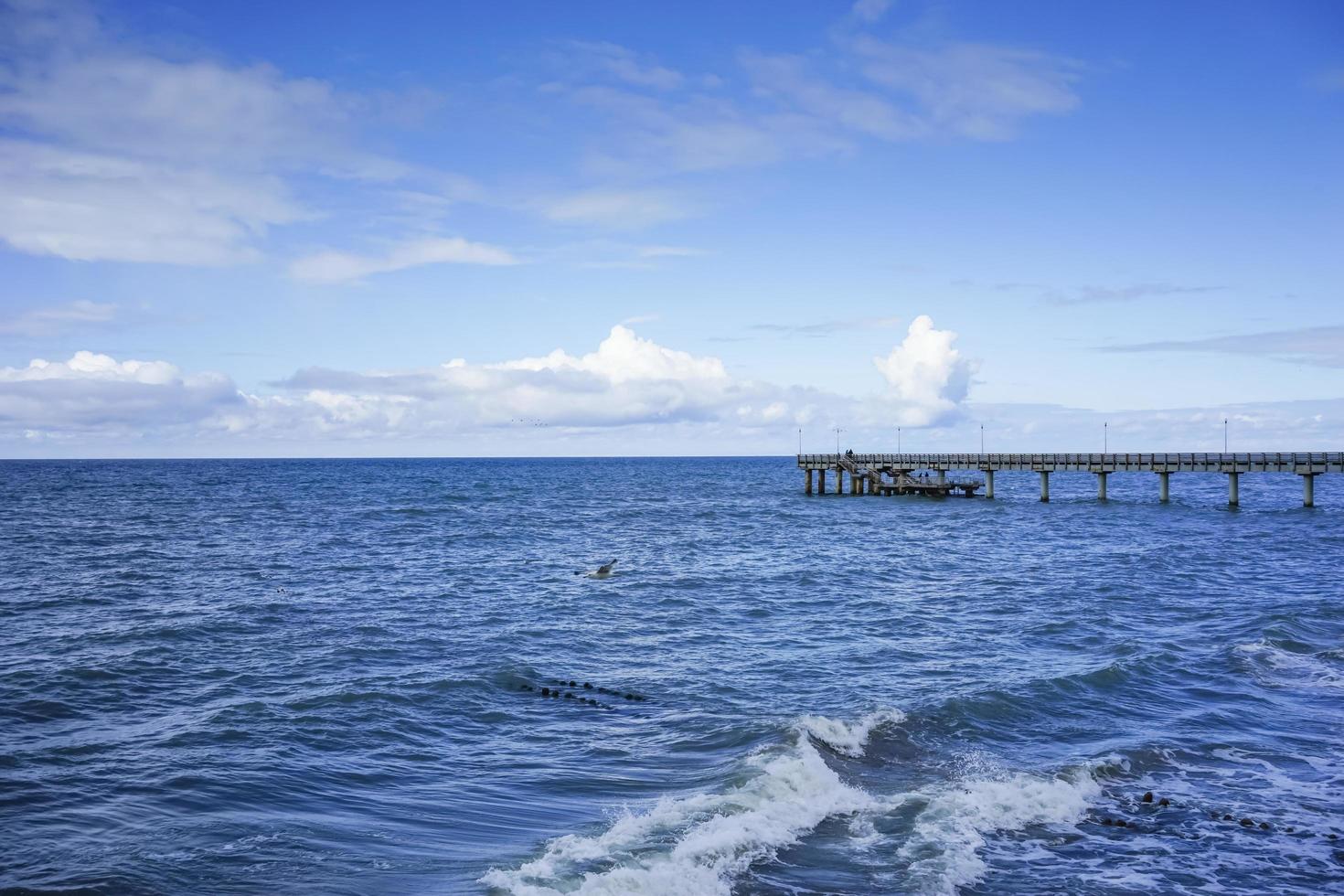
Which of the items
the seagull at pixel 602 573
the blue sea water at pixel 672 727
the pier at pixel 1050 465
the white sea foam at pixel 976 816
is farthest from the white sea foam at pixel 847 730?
the pier at pixel 1050 465

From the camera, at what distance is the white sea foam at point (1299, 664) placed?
2522cm

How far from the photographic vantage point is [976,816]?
1606cm

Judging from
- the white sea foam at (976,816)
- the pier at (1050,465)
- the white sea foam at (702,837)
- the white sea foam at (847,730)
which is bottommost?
the white sea foam at (976,816)

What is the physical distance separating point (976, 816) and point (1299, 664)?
16.4m

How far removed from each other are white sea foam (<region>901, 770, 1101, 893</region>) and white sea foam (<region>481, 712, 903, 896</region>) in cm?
108

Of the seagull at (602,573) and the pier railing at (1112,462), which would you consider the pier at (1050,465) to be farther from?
the seagull at (602,573)

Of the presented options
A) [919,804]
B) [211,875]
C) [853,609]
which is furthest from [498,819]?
[853,609]

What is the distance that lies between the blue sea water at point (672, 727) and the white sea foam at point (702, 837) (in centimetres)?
6

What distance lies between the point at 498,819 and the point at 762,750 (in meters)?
5.58

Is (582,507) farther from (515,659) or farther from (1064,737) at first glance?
(1064,737)

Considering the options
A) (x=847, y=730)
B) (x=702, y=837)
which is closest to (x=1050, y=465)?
(x=847, y=730)

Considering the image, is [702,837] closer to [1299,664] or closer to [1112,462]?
[1299,664]

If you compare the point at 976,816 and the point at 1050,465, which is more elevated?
the point at 1050,465

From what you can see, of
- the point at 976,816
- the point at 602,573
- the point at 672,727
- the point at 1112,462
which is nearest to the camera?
the point at 976,816
